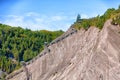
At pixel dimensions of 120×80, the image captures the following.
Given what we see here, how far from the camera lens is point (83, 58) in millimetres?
82188

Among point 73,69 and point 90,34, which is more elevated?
point 90,34

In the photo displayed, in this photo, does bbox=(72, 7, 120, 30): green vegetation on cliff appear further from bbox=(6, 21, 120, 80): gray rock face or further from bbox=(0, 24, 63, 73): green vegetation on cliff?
bbox=(0, 24, 63, 73): green vegetation on cliff

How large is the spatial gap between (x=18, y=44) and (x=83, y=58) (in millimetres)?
59171

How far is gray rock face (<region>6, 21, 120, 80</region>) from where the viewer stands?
244ft

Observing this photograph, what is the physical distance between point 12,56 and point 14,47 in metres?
3.88

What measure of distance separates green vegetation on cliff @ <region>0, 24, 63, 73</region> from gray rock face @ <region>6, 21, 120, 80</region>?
18.3 m

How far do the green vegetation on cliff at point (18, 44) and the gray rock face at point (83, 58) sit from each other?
720 inches

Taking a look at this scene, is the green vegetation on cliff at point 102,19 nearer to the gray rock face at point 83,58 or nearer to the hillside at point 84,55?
the hillside at point 84,55

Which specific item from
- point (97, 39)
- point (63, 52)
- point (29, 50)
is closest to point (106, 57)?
point (97, 39)

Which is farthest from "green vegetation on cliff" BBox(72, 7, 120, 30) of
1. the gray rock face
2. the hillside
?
the gray rock face

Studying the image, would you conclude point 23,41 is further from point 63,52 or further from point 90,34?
point 90,34

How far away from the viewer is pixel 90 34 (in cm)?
9088

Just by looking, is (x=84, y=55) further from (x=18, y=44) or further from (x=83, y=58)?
(x=18, y=44)

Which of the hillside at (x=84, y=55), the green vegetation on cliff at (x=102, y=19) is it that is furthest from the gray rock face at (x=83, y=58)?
the green vegetation on cliff at (x=102, y=19)
